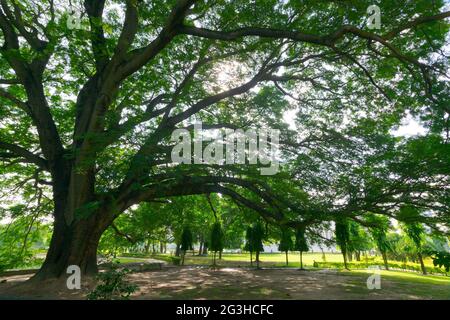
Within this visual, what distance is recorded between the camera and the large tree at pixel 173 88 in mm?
8578

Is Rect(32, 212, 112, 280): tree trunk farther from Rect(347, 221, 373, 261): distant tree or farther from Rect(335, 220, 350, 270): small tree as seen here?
Rect(347, 221, 373, 261): distant tree

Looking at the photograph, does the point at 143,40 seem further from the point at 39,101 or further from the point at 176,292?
the point at 176,292

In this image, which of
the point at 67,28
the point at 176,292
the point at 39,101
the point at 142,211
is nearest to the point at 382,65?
the point at 67,28

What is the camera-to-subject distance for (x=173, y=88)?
12773 millimetres

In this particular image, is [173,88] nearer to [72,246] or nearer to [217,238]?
[72,246]

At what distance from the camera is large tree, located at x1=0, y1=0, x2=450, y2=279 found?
8.58 meters

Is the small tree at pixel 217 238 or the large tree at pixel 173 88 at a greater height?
the large tree at pixel 173 88

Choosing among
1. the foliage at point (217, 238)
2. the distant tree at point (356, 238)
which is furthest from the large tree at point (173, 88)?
the foliage at point (217, 238)

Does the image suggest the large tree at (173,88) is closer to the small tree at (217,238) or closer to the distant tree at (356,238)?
the distant tree at (356,238)

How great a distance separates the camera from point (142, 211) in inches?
704

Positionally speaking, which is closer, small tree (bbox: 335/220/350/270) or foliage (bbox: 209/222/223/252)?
small tree (bbox: 335/220/350/270)

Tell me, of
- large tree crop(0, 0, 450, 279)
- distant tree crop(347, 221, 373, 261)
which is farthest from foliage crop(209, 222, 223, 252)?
large tree crop(0, 0, 450, 279)
